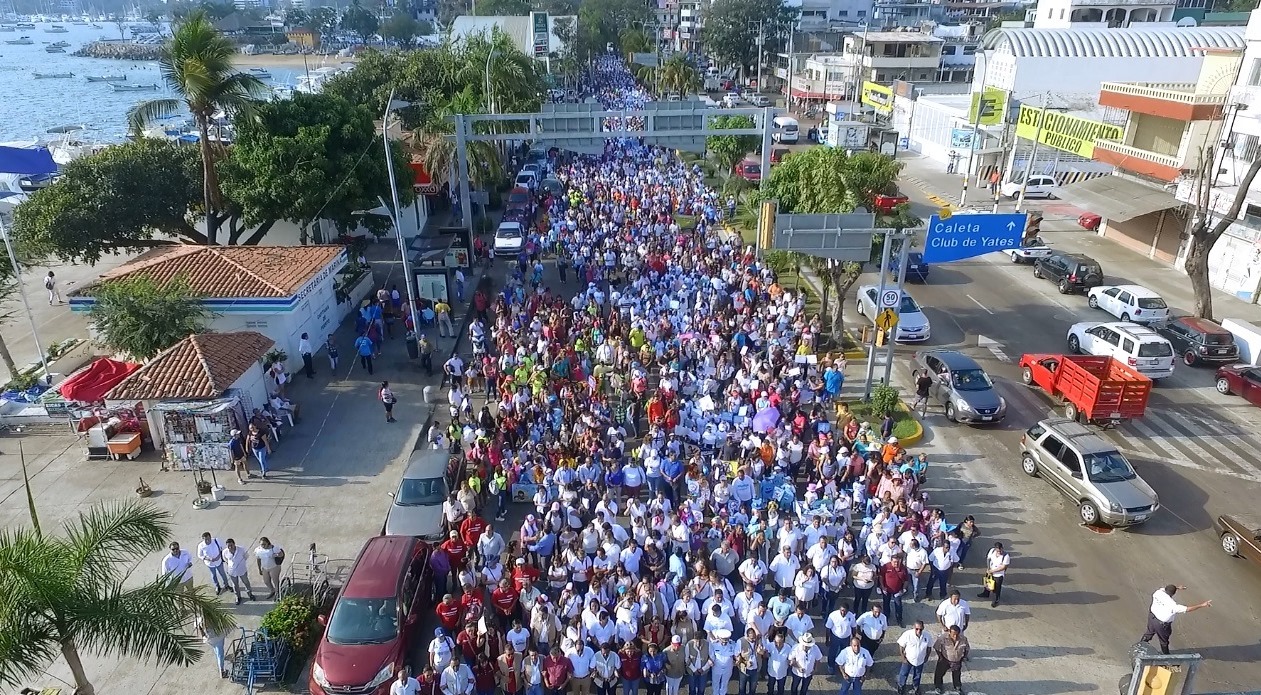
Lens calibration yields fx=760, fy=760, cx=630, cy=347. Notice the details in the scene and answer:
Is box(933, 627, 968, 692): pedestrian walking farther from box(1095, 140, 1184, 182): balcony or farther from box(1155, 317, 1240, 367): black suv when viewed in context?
box(1095, 140, 1184, 182): balcony

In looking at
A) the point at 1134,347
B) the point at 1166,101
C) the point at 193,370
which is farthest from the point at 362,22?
the point at 1134,347

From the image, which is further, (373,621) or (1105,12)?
(1105,12)

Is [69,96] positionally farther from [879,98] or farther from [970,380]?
[970,380]

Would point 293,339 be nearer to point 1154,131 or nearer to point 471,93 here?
point 471,93

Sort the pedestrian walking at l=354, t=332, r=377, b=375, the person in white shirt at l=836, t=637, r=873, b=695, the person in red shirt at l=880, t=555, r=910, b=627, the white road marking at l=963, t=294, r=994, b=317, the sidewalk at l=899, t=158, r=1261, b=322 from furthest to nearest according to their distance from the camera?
1. the sidewalk at l=899, t=158, r=1261, b=322
2. the white road marking at l=963, t=294, r=994, b=317
3. the pedestrian walking at l=354, t=332, r=377, b=375
4. the person in red shirt at l=880, t=555, r=910, b=627
5. the person in white shirt at l=836, t=637, r=873, b=695

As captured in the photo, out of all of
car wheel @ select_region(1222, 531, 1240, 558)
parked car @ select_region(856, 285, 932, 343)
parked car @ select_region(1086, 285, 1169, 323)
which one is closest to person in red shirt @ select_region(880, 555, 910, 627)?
car wheel @ select_region(1222, 531, 1240, 558)

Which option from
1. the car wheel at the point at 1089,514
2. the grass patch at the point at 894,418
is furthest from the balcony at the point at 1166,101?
the car wheel at the point at 1089,514
